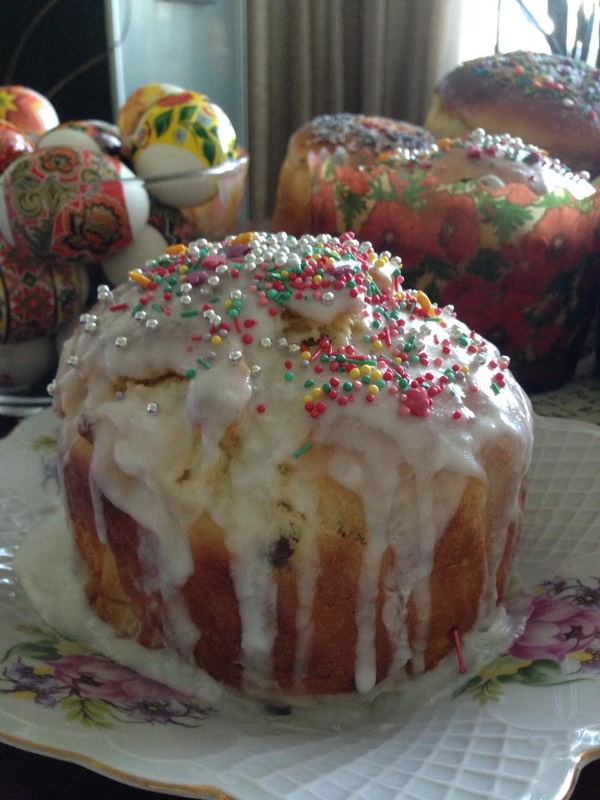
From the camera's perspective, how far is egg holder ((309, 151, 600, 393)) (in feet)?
3.77

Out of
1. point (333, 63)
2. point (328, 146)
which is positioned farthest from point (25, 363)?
point (333, 63)

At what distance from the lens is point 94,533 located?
0.76 meters

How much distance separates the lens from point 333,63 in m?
2.93

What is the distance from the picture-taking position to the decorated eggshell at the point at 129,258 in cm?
114

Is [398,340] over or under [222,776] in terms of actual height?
over

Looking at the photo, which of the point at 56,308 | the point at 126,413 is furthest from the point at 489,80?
the point at 126,413

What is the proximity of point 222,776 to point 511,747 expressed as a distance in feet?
0.70

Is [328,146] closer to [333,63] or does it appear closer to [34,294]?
[34,294]

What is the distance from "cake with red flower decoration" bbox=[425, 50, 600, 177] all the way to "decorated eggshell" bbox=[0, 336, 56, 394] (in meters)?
1.06

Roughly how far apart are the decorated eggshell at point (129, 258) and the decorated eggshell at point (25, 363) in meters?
0.13

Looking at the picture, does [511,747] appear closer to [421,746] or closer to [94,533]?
[421,746]

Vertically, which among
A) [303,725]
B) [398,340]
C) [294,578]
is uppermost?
[398,340]

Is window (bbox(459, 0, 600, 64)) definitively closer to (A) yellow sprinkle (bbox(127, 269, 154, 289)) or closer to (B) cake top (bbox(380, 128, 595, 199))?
(B) cake top (bbox(380, 128, 595, 199))

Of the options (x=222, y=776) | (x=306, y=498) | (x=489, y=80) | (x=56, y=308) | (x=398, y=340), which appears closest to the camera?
(x=222, y=776)
